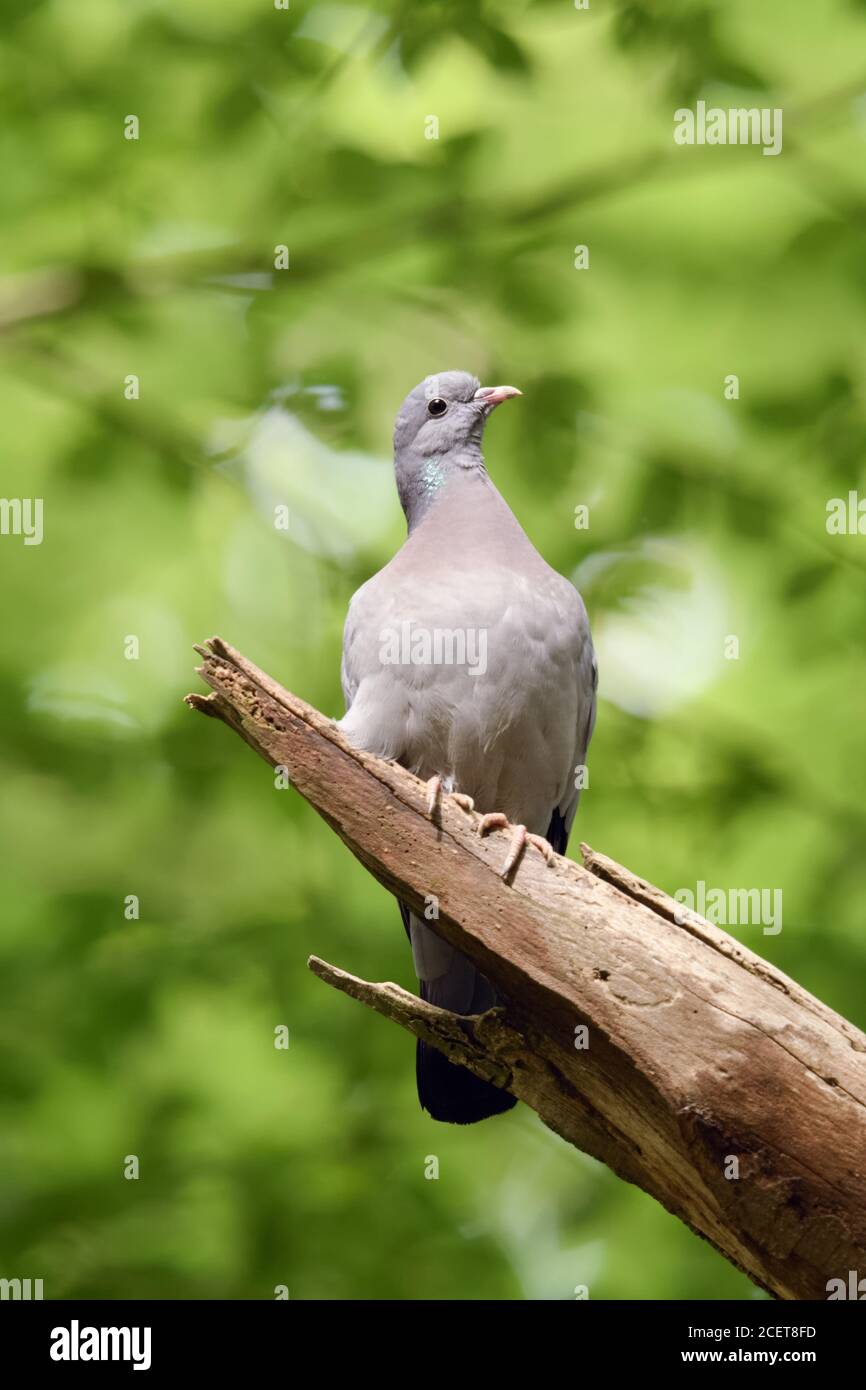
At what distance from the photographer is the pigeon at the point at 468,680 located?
9.16 feet

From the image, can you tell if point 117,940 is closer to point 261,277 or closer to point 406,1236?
point 406,1236

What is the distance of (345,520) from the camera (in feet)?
13.6

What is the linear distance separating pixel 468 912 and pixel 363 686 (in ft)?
2.16

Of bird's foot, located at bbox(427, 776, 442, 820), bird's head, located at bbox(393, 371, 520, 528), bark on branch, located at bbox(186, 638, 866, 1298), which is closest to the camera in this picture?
bark on branch, located at bbox(186, 638, 866, 1298)

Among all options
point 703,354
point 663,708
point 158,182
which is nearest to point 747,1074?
point 663,708

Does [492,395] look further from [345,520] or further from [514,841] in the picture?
[514,841]

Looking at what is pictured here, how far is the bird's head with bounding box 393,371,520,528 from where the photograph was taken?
10.3ft

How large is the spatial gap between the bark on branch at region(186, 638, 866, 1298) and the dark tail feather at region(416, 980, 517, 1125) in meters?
0.41

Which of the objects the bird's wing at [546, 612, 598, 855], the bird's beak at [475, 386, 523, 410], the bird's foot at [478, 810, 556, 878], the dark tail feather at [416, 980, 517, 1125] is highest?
the bird's beak at [475, 386, 523, 410]

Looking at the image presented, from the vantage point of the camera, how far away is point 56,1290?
3916 mm

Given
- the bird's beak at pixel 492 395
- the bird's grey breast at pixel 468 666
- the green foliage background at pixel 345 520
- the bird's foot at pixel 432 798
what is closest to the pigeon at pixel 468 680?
the bird's grey breast at pixel 468 666

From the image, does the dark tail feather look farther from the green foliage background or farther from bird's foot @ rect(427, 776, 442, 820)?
the green foliage background

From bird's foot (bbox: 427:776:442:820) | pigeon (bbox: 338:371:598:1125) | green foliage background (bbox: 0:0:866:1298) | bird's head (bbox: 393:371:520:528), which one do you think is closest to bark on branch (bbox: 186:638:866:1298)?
bird's foot (bbox: 427:776:442:820)

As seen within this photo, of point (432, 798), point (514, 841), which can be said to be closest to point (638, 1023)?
point (514, 841)
